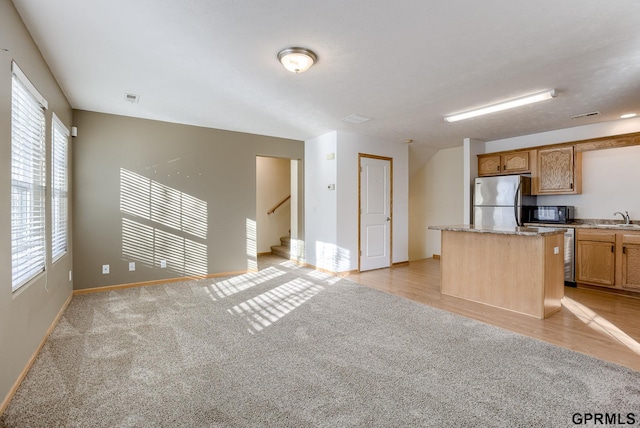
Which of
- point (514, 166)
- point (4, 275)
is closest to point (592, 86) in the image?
point (514, 166)

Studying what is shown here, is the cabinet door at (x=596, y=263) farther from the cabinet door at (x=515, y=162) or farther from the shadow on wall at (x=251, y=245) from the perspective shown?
the shadow on wall at (x=251, y=245)

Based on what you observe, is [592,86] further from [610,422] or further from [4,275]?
[4,275]

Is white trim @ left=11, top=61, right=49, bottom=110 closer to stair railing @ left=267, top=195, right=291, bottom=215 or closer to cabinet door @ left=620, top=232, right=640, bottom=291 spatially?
stair railing @ left=267, top=195, right=291, bottom=215

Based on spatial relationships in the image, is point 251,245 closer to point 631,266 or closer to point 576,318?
point 576,318

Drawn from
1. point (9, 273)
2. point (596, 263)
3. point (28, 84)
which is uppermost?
point (28, 84)

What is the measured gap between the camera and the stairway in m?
6.70

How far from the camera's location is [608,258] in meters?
4.15

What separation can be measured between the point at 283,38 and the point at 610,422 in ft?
10.6

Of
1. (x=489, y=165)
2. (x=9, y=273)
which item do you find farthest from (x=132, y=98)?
(x=489, y=165)

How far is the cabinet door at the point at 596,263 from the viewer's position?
414 cm

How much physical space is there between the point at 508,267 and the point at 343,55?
2913mm

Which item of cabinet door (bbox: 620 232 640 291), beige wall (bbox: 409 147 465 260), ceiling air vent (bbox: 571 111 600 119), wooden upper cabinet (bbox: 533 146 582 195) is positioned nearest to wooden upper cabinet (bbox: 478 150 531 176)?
wooden upper cabinet (bbox: 533 146 582 195)

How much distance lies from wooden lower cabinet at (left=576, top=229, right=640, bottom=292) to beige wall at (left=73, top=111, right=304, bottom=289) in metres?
5.09

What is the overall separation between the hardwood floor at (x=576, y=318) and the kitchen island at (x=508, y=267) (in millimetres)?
138
